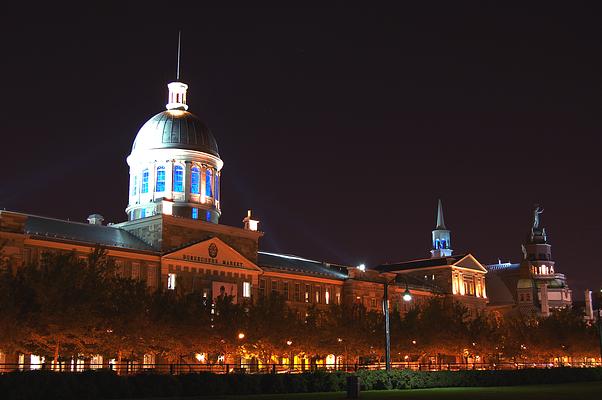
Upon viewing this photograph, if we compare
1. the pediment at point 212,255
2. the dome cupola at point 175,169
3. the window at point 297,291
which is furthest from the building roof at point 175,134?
the window at point 297,291

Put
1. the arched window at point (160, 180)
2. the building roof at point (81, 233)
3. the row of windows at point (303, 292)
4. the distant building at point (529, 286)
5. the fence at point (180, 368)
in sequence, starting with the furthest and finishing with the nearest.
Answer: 1. the distant building at point (529, 286)
2. the row of windows at point (303, 292)
3. the arched window at point (160, 180)
4. the building roof at point (81, 233)
5. the fence at point (180, 368)

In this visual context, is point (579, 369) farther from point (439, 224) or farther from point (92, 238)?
point (439, 224)

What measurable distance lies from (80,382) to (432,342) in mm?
52542

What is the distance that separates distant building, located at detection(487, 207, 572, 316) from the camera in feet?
569

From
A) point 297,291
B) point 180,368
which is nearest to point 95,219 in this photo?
point 297,291

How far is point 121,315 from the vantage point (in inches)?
2248

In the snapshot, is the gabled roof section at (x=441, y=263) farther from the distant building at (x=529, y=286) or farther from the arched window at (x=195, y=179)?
the arched window at (x=195, y=179)

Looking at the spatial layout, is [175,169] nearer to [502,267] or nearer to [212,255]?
[212,255]

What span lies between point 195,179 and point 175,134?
210 inches

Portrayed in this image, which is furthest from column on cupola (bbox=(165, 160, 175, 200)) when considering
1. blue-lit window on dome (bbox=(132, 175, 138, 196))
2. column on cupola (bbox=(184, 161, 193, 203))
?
blue-lit window on dome (bbox=(132, 175, 138, 196))

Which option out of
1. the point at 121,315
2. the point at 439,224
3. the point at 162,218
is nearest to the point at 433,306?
Answer: the point at 162,218

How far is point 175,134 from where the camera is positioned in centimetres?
8838

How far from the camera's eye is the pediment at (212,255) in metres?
78.7

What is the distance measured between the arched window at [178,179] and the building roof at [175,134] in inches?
91.1
